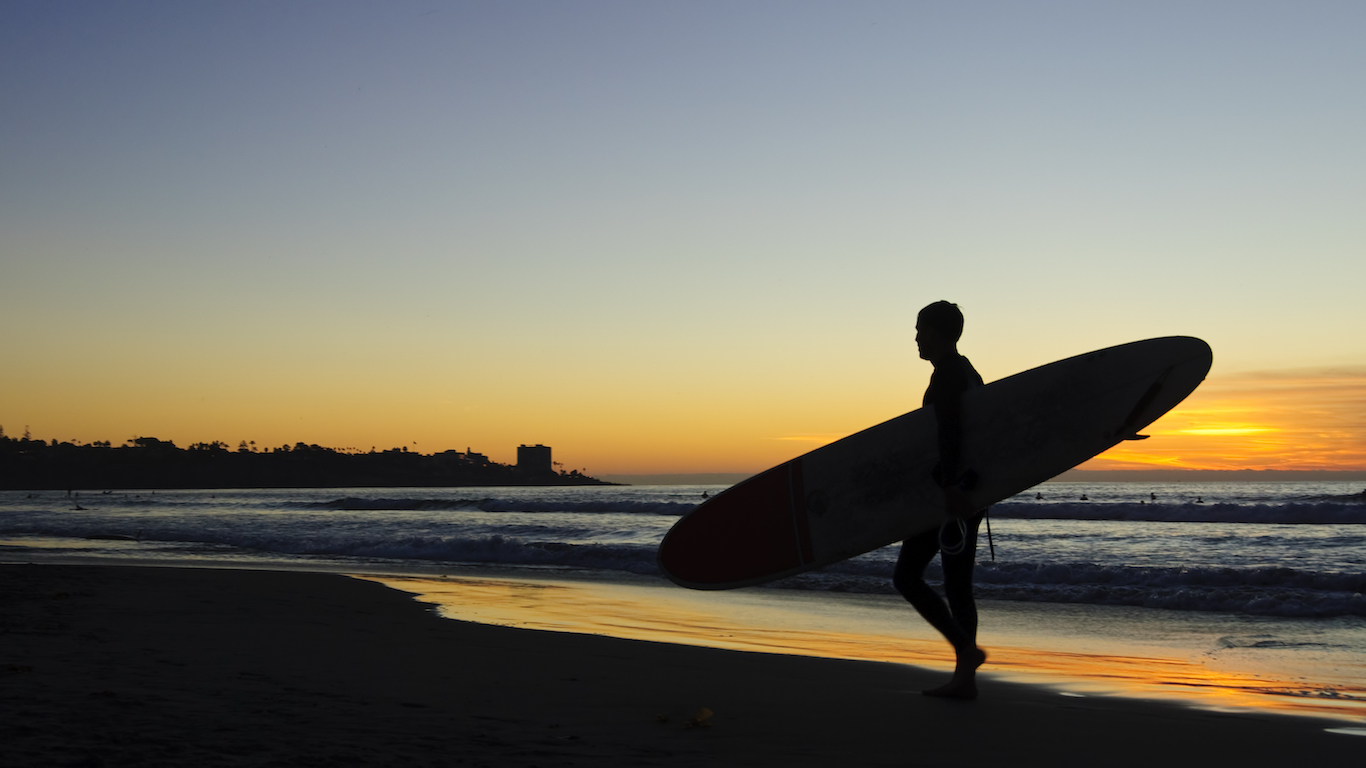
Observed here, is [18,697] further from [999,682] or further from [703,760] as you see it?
[999,682]

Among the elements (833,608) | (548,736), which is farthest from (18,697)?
(833,608)

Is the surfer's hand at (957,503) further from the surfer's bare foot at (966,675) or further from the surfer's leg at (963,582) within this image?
the surfer's bare foot at (966,675)

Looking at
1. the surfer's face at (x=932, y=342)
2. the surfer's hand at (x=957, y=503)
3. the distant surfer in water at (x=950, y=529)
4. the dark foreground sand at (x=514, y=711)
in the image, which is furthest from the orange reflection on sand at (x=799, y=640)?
the surfer's face at (x=932, y=342)

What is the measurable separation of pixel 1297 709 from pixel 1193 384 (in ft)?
5.08

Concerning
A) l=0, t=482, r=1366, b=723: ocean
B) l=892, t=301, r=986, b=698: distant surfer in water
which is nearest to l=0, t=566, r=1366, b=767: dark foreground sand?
l=892, t=301, r=986, b=698: distant surfer in water

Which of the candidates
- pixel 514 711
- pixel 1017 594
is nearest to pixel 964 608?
pixel 514 711

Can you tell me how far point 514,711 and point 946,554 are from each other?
6.00ft

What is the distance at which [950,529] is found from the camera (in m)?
3.63

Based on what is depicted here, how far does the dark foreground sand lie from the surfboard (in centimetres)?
67

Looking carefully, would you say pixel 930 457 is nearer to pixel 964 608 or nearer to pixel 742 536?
pixel 964 608

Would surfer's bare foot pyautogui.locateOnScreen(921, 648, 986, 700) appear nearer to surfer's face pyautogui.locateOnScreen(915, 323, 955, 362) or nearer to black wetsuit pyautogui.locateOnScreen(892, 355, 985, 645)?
black wetsuit pyautogui.locateOnScreen(892, 355, 985, 645)

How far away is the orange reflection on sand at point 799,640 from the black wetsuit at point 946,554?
44.4 inches

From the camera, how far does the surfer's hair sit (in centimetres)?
379

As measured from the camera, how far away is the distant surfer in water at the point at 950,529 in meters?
3.61
